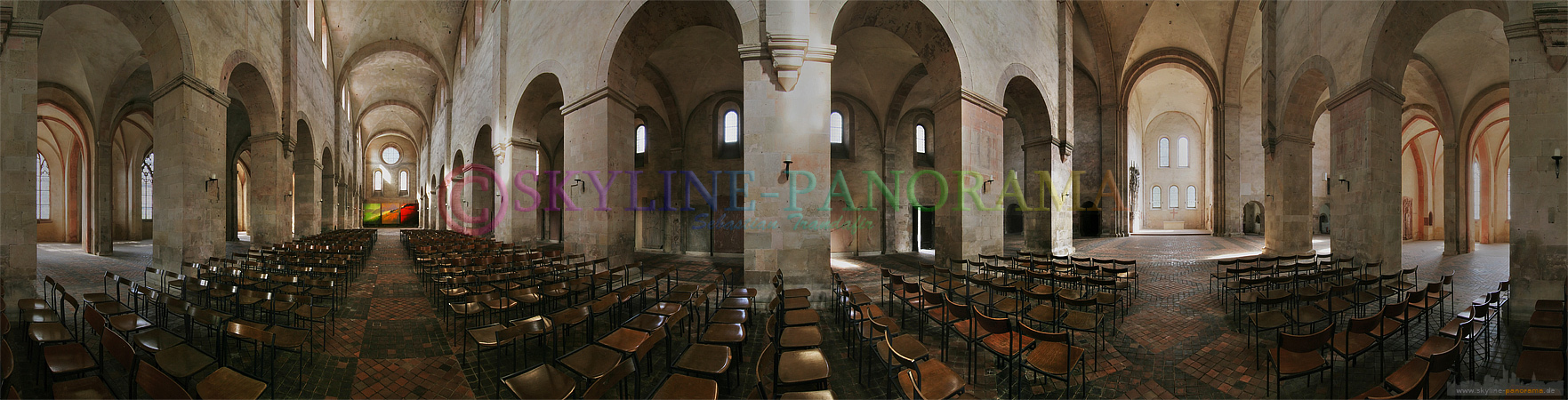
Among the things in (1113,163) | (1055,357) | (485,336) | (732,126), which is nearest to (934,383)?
(1055,357)

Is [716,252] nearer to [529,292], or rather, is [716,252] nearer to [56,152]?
[529,292]

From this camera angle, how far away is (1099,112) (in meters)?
21.7

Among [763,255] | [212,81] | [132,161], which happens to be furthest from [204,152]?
[132,161]

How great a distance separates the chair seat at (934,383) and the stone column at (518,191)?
561 inches

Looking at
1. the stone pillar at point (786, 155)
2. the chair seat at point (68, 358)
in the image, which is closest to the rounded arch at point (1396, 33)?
the stone pillar at point (786, 155)

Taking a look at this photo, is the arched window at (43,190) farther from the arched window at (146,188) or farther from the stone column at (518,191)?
the stone column at (518,191)

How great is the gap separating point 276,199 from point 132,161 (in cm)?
1016

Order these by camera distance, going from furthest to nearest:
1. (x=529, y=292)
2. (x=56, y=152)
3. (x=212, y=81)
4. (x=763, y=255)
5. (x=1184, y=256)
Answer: (x=56, y=152) → (x=1184, y=256) → (x=212, y=81) → (x=763, y=255) → (x=529, y=292)

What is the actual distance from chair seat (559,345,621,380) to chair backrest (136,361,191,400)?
5.80ft

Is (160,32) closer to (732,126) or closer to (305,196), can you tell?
(305,196)

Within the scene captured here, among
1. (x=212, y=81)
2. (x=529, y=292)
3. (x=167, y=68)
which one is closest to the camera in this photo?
(x=529, y=292)

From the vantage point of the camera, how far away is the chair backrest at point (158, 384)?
2.58 metres

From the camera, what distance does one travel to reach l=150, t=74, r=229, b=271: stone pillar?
9.50 metres

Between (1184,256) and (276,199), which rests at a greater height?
(276,199)
